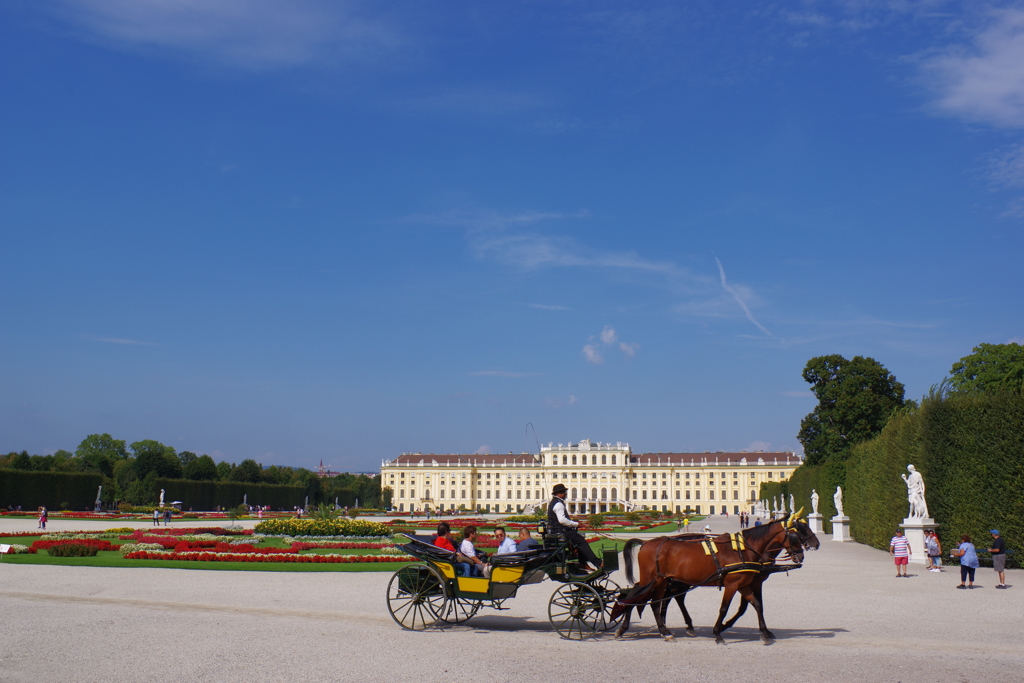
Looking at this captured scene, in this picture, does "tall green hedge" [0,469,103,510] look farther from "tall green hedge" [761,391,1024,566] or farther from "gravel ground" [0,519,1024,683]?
"tall green hedge" [761,391,1024,566]

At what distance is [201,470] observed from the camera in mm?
83125

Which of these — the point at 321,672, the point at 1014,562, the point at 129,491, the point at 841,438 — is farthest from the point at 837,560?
the point at 129,491

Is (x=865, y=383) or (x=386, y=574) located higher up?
(x=865, y=383)

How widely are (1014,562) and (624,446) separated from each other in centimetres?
11896

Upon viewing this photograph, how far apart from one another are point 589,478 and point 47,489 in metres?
92.6

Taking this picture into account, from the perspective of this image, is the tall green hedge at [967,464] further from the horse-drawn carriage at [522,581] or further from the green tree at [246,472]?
the green tree at [246,472]

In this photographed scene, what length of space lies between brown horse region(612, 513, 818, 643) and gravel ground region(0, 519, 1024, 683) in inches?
16.5

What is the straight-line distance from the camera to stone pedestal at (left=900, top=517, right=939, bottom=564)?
1942cm

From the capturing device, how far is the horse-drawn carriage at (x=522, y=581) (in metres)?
8.84

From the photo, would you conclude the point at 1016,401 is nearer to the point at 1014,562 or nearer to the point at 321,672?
the point at 1014,562

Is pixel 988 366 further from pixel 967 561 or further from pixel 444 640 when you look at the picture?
pixel 444 640

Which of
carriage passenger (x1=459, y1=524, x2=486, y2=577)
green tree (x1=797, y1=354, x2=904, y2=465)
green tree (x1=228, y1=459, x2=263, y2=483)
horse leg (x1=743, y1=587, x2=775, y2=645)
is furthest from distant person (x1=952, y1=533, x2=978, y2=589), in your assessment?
green tree (x1=228, y1=459, x2=263, y2=483)

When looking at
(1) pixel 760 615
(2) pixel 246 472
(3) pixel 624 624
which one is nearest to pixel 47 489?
(2) pixel 246 472

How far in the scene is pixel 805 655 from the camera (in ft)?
26.1
